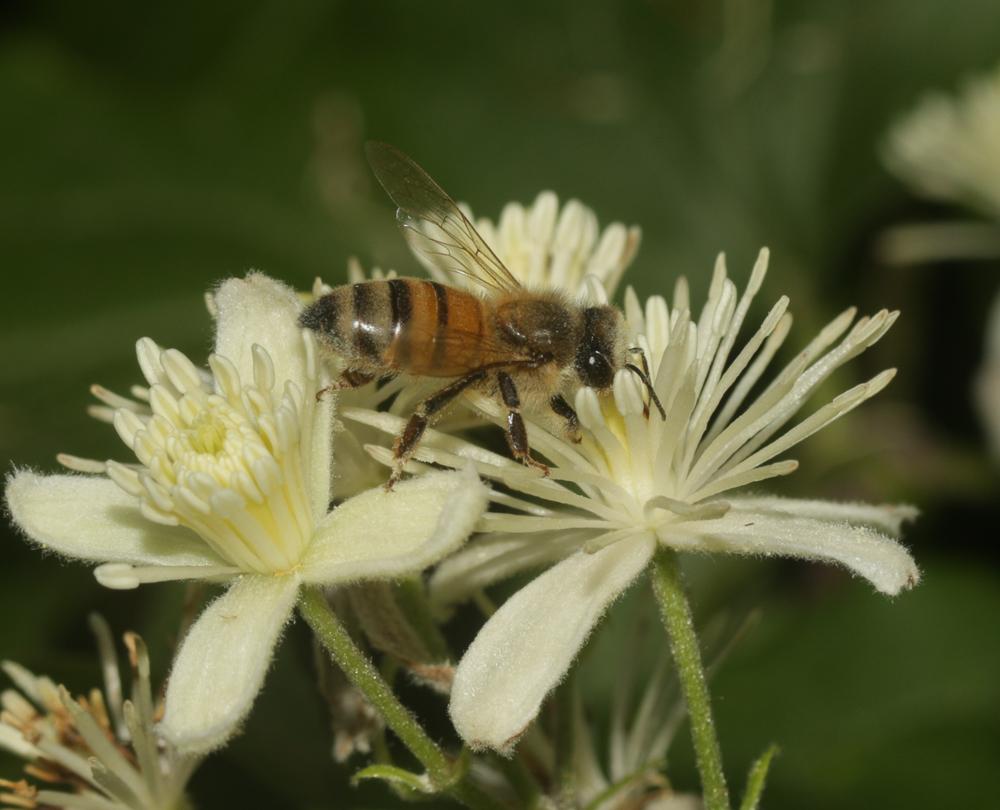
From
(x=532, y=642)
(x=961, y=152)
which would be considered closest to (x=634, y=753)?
(x=532, y=642)

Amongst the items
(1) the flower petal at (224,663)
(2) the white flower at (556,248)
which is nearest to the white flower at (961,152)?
(2) the white flower at (556,248)

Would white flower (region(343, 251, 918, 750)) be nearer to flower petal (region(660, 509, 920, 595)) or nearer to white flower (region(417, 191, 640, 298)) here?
flower petal (region(660, 509, 920, 595))

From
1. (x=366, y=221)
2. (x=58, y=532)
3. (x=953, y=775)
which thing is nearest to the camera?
(x=58, y=532)

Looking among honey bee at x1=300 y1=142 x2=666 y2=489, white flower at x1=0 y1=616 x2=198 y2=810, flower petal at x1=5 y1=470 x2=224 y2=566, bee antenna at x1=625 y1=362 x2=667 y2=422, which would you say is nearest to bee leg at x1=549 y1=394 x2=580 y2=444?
honey bee at x1=300 y1=142 x2=666 y2=489

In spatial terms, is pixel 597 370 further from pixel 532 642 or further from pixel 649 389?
pixel 532 642

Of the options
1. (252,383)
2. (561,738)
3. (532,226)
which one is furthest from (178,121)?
(561,738)

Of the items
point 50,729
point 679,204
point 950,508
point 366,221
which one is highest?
point 679,204

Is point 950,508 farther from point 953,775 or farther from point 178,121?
point 178,121
